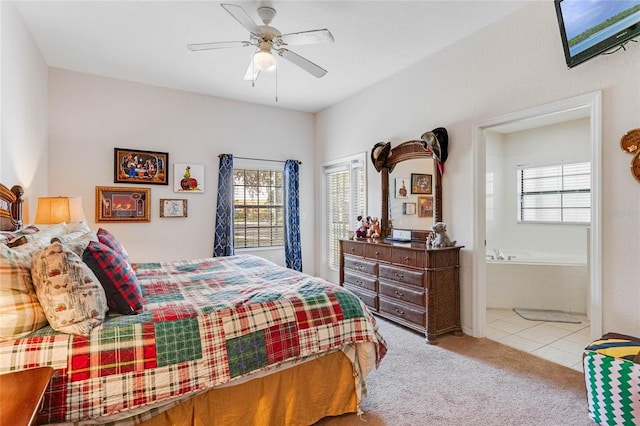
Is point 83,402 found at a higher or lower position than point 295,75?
lower

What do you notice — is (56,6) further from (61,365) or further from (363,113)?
(363,113)

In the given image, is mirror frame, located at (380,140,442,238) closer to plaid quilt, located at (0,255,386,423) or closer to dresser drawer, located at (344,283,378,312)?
dresser drawer, located at (344,283,378,312)

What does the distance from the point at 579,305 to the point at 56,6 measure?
5967 millimetres

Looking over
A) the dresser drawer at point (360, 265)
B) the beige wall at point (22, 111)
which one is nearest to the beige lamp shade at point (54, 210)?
the beige wall at point (22, 111)

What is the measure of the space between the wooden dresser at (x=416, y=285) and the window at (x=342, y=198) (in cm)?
117

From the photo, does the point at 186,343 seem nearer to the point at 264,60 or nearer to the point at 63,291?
the point at 63,291

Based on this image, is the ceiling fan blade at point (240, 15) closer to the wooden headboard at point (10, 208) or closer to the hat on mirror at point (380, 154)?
the wooden headboard at point (10, 208)

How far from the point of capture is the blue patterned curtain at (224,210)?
4.66m

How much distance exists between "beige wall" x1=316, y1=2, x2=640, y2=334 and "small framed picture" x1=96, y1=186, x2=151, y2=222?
2.96 meters

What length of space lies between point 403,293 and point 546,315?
1868mm

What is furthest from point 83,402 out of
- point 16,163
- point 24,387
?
point 16,163


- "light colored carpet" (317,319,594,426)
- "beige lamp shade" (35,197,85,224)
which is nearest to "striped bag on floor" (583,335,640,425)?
"light colored carpet" (317,319,594,426)

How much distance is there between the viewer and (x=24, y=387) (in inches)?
40.4

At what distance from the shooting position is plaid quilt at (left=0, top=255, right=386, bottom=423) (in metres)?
1.29
